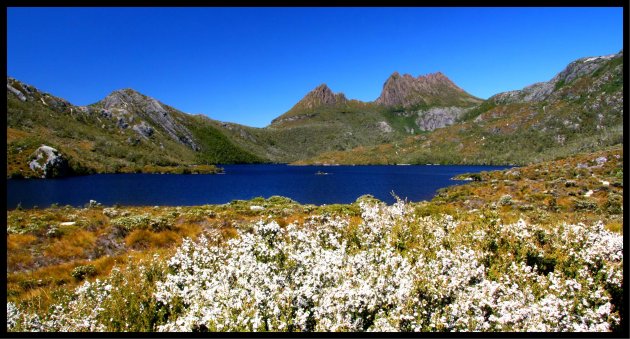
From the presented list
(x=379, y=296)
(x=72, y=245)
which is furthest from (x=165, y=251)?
(x=379, y=296)

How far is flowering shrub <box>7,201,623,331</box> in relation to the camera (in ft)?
17.3

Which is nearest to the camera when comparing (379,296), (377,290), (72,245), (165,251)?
(379,296)

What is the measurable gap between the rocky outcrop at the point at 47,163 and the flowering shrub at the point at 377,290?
175524 mm

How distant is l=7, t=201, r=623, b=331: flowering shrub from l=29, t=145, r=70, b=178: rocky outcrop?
175524mm

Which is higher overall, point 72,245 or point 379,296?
point 379,296

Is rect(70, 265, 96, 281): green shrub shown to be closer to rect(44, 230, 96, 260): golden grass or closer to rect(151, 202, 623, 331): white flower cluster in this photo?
rect(44, 230, 96, 260): golden grass

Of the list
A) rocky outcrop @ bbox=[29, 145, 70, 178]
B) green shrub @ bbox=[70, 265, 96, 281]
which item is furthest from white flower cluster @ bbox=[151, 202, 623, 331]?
rocky outcrop @ bbox=[29, 145, 70, 178]

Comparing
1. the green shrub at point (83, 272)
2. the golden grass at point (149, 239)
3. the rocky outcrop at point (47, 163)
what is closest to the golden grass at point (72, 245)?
the golden grass at point (149, 239)

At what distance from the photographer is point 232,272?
7008mm

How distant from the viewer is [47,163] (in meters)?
149

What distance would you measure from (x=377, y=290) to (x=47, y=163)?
7243 inches

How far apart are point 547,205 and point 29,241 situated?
130 feet

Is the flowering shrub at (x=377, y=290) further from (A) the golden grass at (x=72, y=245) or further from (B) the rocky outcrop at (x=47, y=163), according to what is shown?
(B) the rocky outcrop at (x=47, y=163)

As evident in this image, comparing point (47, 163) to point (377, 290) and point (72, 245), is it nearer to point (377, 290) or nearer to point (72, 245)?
point (72, 245)
